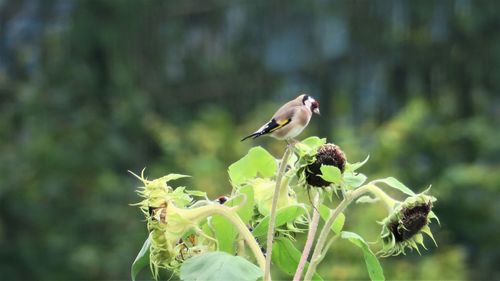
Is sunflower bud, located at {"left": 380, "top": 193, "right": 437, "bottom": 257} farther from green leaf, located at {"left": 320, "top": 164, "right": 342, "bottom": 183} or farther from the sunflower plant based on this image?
green leaf, located at {"left": 320, "top": 164, "right": 342, "bottom": 183}

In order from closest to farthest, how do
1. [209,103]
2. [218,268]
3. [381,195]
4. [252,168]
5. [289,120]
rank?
[218,268]
[381,195]
[252,168]
[289,120]
[209,103]

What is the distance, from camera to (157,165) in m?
14.8

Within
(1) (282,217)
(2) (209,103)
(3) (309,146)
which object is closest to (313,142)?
(3) (309,146)

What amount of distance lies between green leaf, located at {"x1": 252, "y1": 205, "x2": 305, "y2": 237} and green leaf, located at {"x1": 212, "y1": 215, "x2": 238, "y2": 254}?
0.04 meters

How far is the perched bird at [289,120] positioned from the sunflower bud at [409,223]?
0.26 meters

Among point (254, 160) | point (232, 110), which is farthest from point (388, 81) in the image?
point (254, 160)

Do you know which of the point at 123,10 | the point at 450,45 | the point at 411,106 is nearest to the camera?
the point at 411,106

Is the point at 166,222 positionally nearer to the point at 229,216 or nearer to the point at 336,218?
the point at 229,216

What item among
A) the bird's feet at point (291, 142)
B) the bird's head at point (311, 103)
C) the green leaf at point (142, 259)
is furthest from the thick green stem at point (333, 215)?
the bird's head at point (311, 103)

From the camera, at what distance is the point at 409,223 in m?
1.95

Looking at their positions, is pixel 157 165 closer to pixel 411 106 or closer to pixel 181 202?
pixel 411 106

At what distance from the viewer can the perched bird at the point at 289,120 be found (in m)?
2.19

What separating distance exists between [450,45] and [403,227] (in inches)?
562

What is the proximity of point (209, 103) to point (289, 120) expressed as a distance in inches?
574
